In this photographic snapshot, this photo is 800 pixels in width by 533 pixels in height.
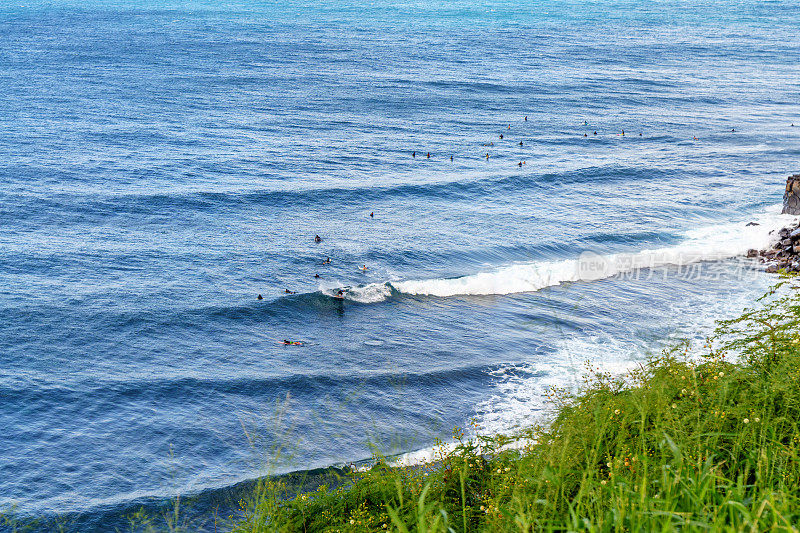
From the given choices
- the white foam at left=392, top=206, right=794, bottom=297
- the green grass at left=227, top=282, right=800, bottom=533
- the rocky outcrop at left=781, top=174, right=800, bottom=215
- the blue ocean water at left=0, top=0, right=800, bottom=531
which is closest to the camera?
the green grass at left=227, top=282, right=800, bottom=533

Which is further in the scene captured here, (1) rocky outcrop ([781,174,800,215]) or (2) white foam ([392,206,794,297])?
(1) rocky outcrop ([781,174,800,215])

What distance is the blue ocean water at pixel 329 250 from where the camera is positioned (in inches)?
790

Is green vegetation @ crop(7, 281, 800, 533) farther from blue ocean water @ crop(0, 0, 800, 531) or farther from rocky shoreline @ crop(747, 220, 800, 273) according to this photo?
rocky shoreline @ crop(747, 220, 800, 273)

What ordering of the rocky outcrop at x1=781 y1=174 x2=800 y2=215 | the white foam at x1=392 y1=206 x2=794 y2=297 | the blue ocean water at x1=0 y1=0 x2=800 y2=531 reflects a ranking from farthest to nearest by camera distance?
the rocky outcrop at x1=781 y1=174 x2=800 y2=215, the white foam at x1=392 y1=206 x2=794 y2=297, the blue ocean water at x1=0 y1=0 x2=800 y2=531

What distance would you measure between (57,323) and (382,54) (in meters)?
85.5

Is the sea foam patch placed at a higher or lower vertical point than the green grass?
lower

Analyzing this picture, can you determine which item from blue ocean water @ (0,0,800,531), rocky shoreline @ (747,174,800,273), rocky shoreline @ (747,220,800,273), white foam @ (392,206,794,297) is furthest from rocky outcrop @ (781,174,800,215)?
rocky shoreline @ (747,220,800,273)

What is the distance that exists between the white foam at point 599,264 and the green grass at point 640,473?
1919 cm

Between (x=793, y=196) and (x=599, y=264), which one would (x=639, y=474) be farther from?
(x=793, y=196)

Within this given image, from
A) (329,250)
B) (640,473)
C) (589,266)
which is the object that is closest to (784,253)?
(589,266)

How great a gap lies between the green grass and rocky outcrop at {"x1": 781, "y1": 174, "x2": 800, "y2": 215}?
30587 millimetres

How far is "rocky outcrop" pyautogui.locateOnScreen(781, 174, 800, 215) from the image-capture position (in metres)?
35.8

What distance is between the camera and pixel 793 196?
36.2 metres

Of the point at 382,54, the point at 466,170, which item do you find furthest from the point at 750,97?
the point at 382,54
